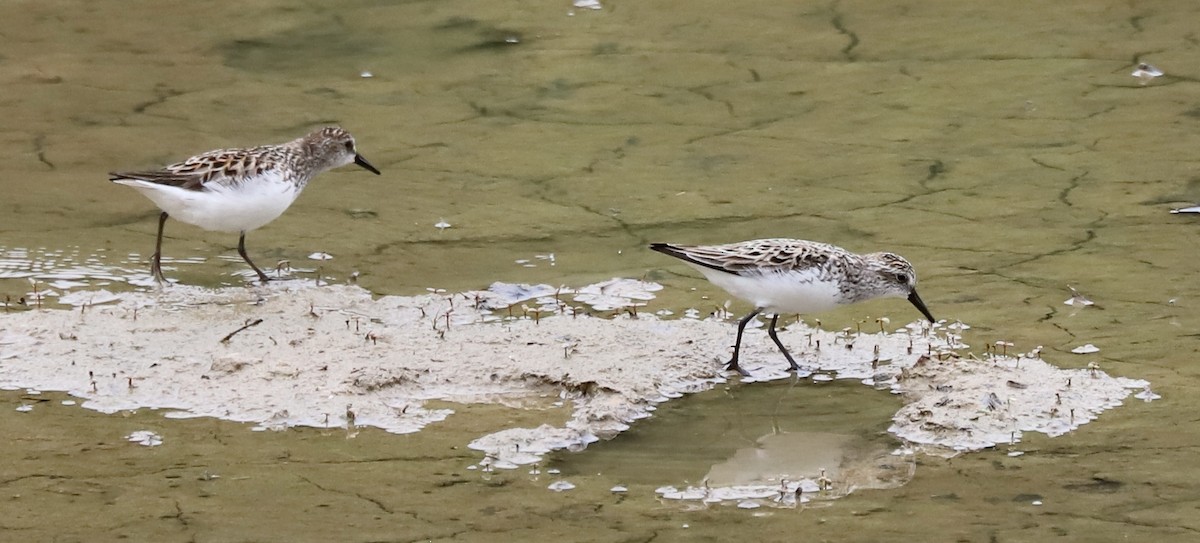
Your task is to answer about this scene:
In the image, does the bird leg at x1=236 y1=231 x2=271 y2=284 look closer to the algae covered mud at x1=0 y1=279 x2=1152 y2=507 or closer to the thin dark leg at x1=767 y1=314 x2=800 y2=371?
the algae covered mud at x1=0 y1=279 x2=1152 y2=507

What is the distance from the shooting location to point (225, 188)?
7.75m

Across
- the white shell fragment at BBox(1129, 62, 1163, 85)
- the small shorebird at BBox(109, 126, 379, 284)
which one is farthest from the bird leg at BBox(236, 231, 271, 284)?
the white shell fragment at BBox(1129, 62, 1163, 85)

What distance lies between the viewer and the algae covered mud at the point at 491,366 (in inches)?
248

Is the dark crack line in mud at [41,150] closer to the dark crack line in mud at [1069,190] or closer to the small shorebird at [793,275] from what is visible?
the small shorebird at [793,275]

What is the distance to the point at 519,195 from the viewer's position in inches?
370

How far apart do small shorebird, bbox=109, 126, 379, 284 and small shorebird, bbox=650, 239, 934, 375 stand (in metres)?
2.08

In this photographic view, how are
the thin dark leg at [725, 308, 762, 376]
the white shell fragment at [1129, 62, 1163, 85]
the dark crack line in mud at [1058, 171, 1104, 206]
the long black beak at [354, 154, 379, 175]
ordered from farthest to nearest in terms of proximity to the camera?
the white shell fragment at [1129, 62, 1163, 85] < the dark crack line in mud at [1058, 171, 1104, 206] < the long black beak at [354, 154, 379, 175] < the thin dark leg at [725, 308, 762, 376]

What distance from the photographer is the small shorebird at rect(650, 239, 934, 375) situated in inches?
271

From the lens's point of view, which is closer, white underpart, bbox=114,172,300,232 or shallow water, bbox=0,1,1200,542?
shallow water, bbox=0,1,1200,542

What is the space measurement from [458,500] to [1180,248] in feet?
14.5

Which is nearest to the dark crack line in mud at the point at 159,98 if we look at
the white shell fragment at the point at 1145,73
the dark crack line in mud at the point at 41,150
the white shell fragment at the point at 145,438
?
the dark crack line in mud at the point at 41,150

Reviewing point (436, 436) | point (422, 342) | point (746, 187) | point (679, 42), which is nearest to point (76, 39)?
point (679, 42)

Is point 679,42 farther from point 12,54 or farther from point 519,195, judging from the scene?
point 12,54

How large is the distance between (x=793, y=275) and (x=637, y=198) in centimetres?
259
